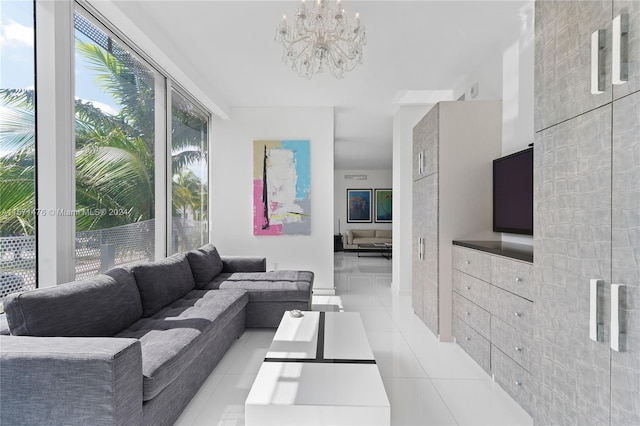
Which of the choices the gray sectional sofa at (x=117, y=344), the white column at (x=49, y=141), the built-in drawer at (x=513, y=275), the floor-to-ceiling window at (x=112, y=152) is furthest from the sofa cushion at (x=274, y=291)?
the built-in drawer at (x=513, y=275)

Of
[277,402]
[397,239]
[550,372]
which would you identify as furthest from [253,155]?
[550,372]

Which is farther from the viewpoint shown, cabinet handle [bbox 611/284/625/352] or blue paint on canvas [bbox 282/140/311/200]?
blue paint on canvas [bbox 282/140/311/200]

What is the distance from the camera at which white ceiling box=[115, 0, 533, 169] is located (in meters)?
2.71

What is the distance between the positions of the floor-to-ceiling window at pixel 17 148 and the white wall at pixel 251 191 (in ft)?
10.1

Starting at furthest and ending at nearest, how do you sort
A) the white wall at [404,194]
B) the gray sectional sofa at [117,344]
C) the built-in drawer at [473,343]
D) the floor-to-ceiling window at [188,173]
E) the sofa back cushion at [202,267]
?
the white wall at [404,194], the floor-to-ceiling window at [188,173], the sofa back cushion at [202,267], the built-in drawer at [473,343], the gray sectional sofa at [117,344]

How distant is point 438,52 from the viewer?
3.44 meters

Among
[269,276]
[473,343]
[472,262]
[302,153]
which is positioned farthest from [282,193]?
[473,343]

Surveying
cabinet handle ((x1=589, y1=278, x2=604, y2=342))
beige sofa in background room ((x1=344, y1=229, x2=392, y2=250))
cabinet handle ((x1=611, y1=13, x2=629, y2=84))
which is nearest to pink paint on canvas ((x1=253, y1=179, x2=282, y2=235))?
cabinet handle ((x1=589, y1=278, x2=604, y2=342))

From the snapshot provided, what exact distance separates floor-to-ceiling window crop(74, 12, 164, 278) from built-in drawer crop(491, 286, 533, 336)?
118 inches

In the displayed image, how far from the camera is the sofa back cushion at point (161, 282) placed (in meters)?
2.67

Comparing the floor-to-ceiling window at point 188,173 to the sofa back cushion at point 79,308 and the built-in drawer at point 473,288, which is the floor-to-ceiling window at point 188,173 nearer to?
the sofa back cushion at point 79,308

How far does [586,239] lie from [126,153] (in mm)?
3403

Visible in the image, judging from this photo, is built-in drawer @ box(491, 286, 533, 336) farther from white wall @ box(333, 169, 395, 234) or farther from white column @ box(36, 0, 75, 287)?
white wall @ box(333, 169, 395, 234)

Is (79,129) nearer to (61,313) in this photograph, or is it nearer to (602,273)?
(61,313)
